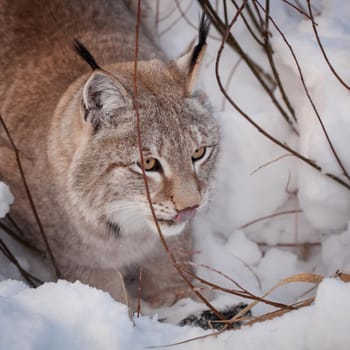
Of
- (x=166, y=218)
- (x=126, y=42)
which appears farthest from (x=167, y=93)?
(x=126, y=42)

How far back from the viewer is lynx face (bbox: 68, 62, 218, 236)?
2.46 metres

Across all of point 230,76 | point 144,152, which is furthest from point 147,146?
point 230,76

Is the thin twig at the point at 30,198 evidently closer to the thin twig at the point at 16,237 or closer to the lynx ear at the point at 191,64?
the thin twig at the point at 16,237

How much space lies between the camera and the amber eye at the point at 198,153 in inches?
102

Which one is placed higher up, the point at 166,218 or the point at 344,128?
the point at 344,128

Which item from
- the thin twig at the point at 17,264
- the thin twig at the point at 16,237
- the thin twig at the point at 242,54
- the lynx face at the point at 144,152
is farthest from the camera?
the thin twig at the point at 242,54

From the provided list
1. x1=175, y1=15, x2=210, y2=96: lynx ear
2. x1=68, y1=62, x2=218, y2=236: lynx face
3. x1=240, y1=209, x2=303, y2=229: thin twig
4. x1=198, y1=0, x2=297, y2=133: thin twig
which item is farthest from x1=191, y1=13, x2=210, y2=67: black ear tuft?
x1=240, y1=209, x2=303, y2=229: thin twig

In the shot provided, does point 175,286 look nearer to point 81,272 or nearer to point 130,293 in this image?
point 130,293

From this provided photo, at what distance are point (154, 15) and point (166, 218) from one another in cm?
208

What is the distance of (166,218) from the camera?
8.25 feet

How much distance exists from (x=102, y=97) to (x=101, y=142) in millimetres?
198

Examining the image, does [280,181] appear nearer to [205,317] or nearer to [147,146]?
[205,317]

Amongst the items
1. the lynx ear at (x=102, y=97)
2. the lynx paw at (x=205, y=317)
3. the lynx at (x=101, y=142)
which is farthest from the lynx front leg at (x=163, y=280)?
the lynx ear at (x=102, y=97)

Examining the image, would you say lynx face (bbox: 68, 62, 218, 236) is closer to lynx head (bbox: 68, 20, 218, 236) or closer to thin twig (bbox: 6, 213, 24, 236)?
lynx head (bbox: 68, 20, 218, 236)
